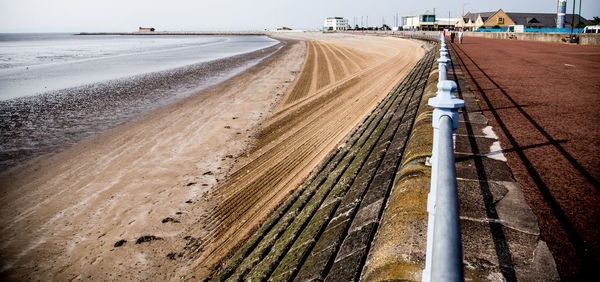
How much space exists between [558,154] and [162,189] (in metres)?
6.18

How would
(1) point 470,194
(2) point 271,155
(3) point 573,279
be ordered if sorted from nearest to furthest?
(3) point 573,279 < (1) point 470,194 < (2) point 271,155

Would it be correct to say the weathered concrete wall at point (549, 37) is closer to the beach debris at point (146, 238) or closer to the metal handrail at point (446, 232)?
the beach debris at point (146, 238)

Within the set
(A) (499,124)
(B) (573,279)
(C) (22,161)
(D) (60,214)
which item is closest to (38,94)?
(C) (22,161)

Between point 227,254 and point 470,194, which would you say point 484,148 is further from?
point 227,254

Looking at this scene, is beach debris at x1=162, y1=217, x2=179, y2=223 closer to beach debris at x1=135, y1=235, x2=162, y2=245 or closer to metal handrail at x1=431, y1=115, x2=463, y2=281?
beach debris at x1=135, y1=235, x2=162, y2=245

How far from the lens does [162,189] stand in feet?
21.8

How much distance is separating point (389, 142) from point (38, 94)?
1829 centimetres

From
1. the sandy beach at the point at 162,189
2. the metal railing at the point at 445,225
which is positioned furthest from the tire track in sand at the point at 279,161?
the metal railing at the point at 445,225

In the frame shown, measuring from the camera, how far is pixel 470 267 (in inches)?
73.1

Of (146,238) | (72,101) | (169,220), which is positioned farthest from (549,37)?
(146,238)

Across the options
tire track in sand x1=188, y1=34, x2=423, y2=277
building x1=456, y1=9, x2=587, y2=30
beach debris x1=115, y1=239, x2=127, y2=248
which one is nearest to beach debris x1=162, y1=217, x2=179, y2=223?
tire track in sand x1=188, y1=34, x2=423, y2=277

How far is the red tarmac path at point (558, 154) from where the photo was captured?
6.79 feet

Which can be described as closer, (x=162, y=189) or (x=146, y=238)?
(x=146, y=238)

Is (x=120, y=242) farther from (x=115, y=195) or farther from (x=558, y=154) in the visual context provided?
(x=558, y=154)
